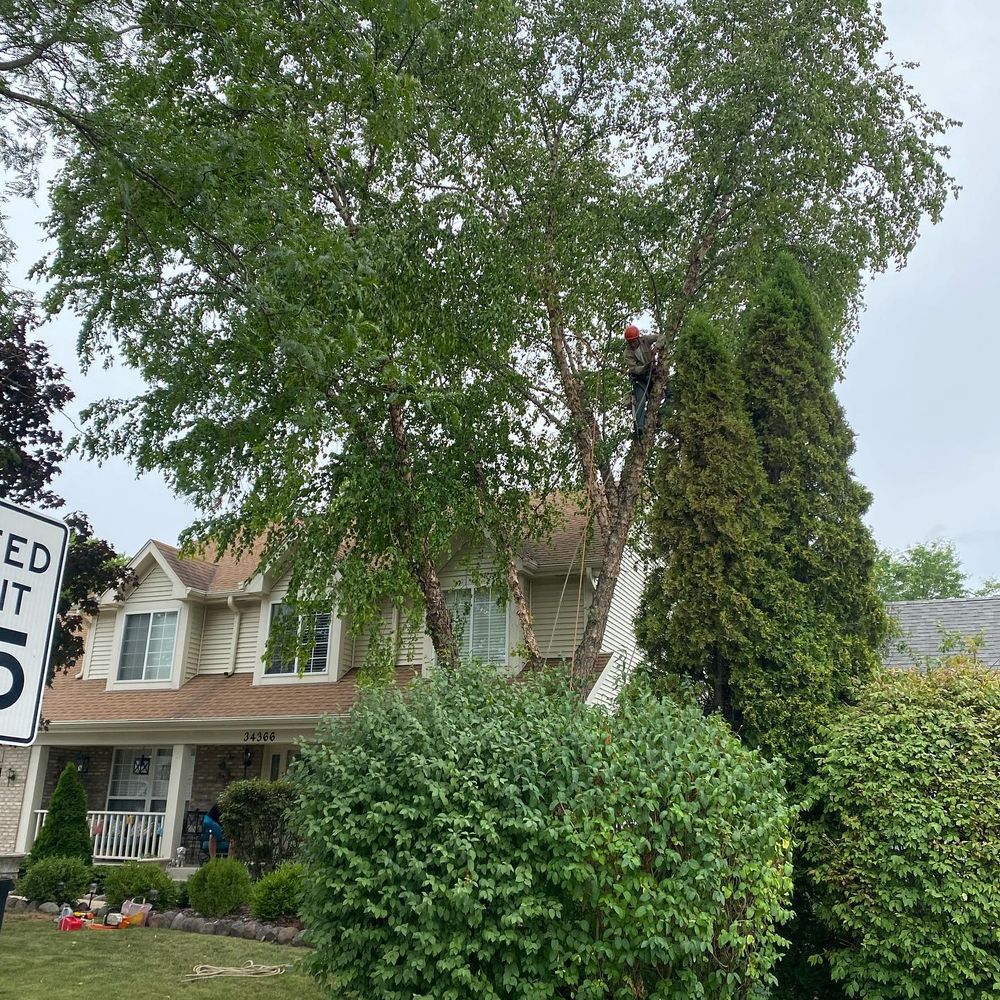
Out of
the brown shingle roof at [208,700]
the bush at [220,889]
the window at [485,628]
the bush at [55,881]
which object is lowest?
the bush at [55,881]

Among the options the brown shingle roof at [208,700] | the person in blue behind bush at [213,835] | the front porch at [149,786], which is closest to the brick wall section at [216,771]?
the front porch at [149,786]

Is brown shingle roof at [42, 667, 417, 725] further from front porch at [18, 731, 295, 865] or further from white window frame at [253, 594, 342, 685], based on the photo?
front porch at [18, 731, 295, 865]

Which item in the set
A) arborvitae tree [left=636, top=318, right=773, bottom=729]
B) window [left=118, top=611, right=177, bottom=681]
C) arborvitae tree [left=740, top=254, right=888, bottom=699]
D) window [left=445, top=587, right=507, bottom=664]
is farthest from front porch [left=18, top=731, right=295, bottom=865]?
arborvitae tree [left=740, top=254, right=888, bottom=699]

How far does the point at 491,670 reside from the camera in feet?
23.0

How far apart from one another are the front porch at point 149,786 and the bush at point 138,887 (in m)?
2.97

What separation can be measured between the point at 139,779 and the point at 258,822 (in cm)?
724

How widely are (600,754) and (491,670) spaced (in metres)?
1.29

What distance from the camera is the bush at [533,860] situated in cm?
548

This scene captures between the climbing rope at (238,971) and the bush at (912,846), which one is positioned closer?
the bush at (912,846)

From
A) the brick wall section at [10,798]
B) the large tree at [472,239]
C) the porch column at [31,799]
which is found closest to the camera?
the large tree at [472,239]

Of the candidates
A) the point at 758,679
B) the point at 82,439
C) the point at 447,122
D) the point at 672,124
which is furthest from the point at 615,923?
the point at 672,124

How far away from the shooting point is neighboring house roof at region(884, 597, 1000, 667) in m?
16.6

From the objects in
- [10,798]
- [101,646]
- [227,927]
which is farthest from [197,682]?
[227,927]

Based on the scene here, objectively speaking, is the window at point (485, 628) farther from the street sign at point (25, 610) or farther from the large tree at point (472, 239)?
the street sign at point (25, 610)
